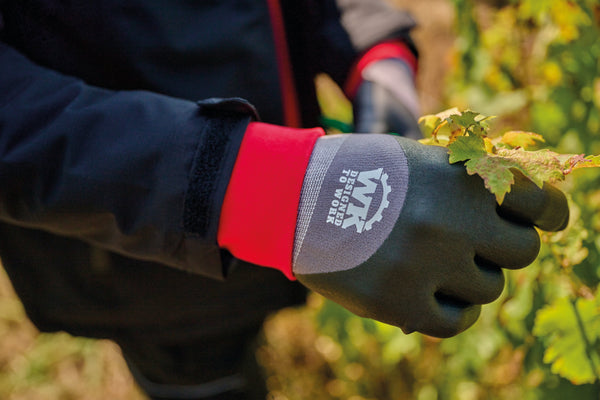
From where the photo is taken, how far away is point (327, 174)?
65 cm

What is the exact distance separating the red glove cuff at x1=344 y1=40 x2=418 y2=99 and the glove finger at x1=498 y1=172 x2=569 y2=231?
550 millimetres

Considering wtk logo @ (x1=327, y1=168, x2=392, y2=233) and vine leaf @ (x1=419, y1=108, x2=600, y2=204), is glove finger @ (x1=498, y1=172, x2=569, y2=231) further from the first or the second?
wtk logo @ (x1=327, y1=168, x2=392, y2=233)

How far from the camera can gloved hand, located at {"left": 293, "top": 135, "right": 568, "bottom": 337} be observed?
0.60 m

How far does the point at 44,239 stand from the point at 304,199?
59 cm

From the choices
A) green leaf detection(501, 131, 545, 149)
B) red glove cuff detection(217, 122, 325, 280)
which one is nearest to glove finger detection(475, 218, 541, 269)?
green leaf detection(501, 131, 545, 149)

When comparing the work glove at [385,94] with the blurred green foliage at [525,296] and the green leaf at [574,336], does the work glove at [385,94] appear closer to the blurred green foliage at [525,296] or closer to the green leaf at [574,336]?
the blurred green foliage at [525,296]

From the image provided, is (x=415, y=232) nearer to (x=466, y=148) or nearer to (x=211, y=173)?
(x=466, y=148)

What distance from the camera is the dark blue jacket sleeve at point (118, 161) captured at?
66 cm

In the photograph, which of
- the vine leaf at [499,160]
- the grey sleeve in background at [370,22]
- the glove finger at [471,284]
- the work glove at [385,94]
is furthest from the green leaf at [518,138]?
the grey sleeve in background at [370,22]

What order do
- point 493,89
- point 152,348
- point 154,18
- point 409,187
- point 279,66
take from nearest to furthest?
point 409,187 < point 154,18 < point 279,66 < point 152,348 < point 493,89

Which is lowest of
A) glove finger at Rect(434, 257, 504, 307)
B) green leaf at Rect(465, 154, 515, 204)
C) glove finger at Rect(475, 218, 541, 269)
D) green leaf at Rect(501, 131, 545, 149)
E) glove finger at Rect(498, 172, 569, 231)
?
glove finger at Rect(434, 257, 504, 307)

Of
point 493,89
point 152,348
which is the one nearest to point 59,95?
point 152,348

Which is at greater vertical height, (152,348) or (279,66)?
(279,66)

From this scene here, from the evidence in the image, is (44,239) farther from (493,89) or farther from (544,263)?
(493,89)
